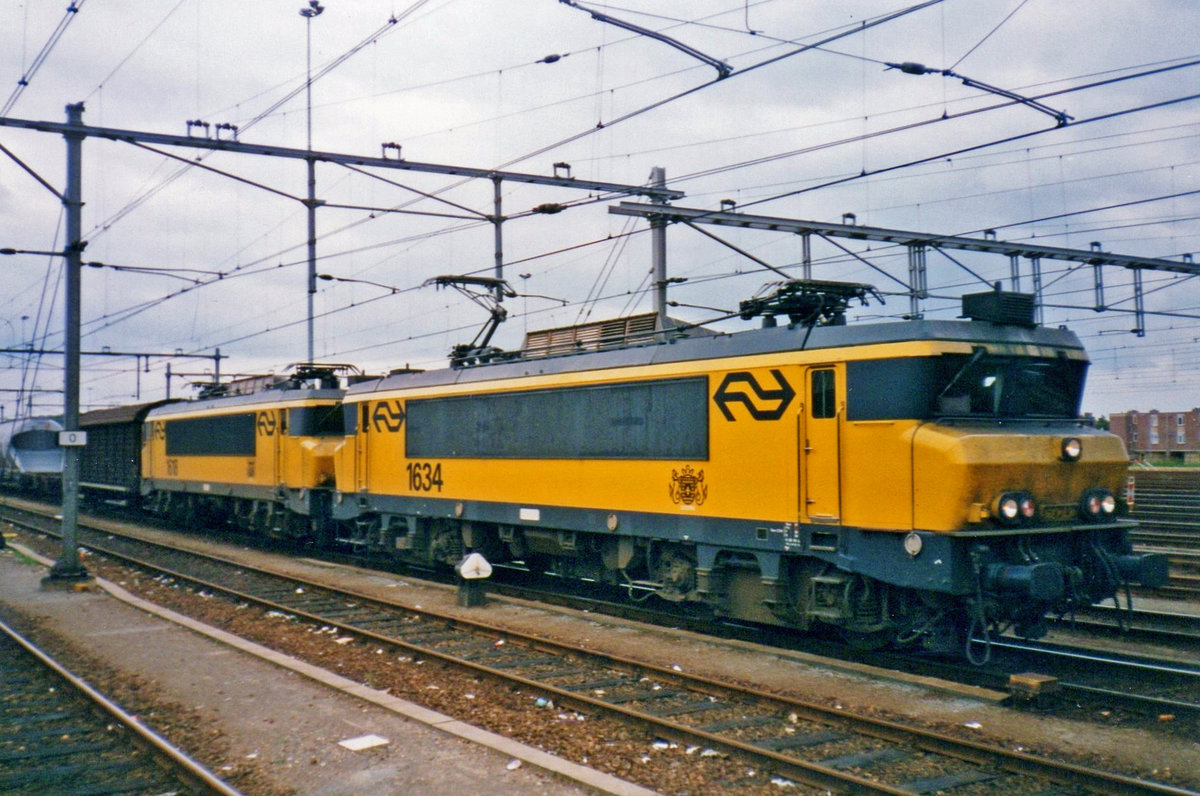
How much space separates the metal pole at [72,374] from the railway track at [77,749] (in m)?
6.76

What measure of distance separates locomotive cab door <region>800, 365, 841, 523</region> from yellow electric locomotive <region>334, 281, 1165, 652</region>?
0.06ft

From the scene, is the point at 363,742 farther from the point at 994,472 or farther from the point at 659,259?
the point at 659,259

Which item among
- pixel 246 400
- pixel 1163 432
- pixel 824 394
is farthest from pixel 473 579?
pixel 1163 432

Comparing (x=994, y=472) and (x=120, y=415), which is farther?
(x=120, y=415)

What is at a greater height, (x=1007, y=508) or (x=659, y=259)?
(x=659, y=259)

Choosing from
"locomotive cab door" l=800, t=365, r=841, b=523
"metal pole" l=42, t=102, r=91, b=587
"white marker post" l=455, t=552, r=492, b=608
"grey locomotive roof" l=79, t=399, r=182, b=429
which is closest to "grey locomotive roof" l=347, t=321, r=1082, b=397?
"locomotive cab door" l=800, t=365, r=841, b=523

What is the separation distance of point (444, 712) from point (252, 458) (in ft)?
51.3

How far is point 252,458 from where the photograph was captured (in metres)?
22.4

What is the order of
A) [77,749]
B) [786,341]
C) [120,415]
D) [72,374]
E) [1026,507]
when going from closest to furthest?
[77,749] < [1026,507] < [786,341] < [72,374] < [120,415]

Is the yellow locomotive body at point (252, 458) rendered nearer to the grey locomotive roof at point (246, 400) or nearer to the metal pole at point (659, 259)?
the grey locomotive roof at point (246, 400)

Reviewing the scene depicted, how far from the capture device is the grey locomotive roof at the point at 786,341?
907 cm

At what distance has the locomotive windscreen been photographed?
349 inches

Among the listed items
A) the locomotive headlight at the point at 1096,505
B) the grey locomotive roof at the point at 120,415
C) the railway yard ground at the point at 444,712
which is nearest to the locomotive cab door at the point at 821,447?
the railway yard ground at the point at 444,712

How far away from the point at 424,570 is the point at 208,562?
4.98 metres
